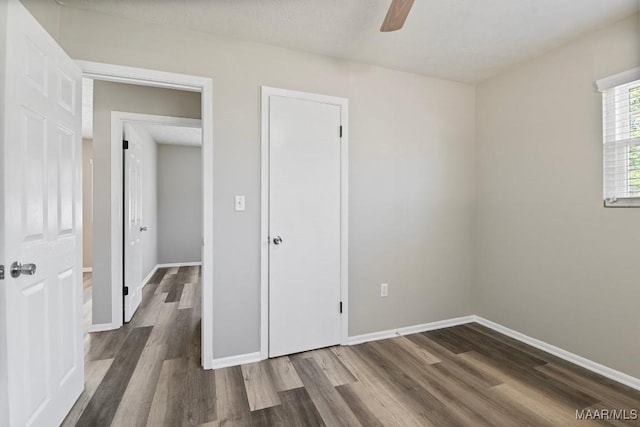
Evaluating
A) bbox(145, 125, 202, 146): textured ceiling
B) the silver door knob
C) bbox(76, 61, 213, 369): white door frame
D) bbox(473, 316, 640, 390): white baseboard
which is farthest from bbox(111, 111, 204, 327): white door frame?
bbox(473, 316, 640, 390): white baseboard

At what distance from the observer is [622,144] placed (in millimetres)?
2084

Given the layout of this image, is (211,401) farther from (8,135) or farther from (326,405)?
(8,135)

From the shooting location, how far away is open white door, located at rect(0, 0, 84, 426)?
1246 mm

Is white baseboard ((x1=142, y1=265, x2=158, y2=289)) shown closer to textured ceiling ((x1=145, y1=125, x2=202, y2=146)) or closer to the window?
textured ceiling ((x1=145, y1=125, x2=202, y2=146))

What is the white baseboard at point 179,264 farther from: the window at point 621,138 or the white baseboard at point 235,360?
the window at point 621,138

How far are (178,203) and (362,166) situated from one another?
15.7ft

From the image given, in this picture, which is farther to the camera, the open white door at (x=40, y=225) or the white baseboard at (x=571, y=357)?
the white baseboard at (x=571, y=357)

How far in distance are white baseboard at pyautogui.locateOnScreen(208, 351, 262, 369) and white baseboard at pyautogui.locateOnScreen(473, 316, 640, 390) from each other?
2291mm

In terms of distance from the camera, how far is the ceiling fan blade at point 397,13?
142cm

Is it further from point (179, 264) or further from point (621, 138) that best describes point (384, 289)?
point (179, 264)

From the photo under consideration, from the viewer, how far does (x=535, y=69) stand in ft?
8.46

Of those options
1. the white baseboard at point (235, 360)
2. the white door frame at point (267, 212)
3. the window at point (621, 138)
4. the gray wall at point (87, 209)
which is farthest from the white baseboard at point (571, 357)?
the gray wall at point (87, 209)

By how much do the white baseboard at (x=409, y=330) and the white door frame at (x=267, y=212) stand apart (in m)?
0.13

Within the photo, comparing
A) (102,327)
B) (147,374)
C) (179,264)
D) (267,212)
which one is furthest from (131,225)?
(179,264)
